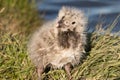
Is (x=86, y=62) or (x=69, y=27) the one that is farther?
(x=86, y=62)

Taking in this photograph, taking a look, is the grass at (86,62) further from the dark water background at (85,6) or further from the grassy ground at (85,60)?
the dark water background at (85,6)

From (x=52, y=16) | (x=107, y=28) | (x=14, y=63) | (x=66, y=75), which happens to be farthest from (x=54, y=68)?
(x=52, y=16)

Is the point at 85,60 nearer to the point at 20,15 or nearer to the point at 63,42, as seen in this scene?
the point at 63,42

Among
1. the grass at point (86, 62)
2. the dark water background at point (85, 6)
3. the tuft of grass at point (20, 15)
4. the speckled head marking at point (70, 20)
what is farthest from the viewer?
A: the dark water background at point (85, 6)

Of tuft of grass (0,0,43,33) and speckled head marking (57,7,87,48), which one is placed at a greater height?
speckled head marking (57,7,87,48)

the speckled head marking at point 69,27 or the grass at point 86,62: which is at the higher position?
the speckled head marking at point 69,27

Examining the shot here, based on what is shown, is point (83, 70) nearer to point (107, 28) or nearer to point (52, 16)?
point (107, 28)

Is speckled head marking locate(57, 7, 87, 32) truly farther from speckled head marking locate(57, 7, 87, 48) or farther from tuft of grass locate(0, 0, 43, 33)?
tuft of grass locate(0, 0, 43, 33)

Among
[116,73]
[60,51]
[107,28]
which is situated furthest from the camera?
[107,28]

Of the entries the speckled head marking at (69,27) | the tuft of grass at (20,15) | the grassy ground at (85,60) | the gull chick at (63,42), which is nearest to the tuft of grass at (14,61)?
the grassy ground at (85,60)

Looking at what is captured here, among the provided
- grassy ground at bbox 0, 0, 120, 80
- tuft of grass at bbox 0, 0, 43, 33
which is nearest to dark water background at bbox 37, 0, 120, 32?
tuft of grass at bbox 0, 0, 43, 33

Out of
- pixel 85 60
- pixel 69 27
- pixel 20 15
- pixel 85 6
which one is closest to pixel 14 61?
pixel 85 60
